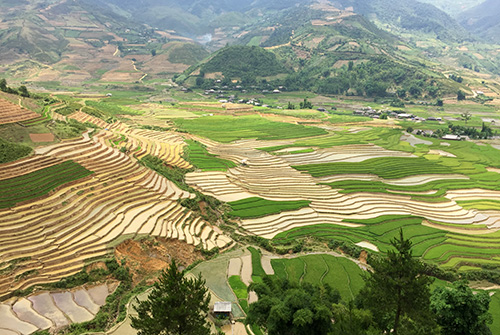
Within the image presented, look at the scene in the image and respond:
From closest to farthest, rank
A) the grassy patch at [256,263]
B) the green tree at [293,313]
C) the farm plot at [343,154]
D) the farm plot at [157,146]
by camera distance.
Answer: the green tree at [293,313] < the grassy patch at [256,263] < the farm plot at [157,146] < the farm plot at [343,154]

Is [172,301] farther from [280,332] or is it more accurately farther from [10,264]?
[10,264]

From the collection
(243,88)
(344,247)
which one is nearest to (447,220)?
(344,247)

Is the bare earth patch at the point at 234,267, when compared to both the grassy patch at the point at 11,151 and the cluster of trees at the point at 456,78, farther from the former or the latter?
the cluster of trees at the point at 456,78

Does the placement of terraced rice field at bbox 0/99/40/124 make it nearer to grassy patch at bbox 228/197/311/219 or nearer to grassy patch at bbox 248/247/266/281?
grassy patch at bbox 228/197/311/219

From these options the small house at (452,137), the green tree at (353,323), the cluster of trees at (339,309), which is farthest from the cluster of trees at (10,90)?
the small house at (452,137)

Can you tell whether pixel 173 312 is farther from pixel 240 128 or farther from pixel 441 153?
pixel 441 153
